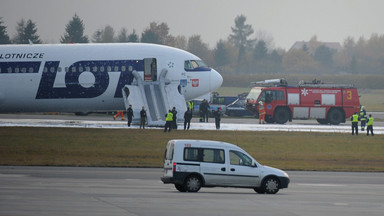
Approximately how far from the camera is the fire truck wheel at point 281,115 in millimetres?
71938

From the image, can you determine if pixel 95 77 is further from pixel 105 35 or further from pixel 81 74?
pixel 105 35

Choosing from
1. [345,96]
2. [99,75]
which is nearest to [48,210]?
[99,75]

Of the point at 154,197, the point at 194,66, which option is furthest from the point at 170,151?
the point at 194,66

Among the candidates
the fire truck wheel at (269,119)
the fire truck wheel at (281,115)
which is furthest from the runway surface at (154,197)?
the fire truck wheel at (269,119)

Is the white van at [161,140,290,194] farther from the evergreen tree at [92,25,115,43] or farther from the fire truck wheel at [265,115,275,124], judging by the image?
the evergreen tree at [92,25,115,43]

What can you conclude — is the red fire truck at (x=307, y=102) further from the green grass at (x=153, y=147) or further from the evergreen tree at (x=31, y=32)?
the evergreen tree at (x=31, y=32)

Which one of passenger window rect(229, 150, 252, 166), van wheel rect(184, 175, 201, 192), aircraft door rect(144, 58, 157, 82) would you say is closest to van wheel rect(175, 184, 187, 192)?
van wheel rect(184, 175, 201, 192)

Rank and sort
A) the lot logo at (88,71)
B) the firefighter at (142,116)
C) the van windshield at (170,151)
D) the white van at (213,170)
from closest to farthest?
the white van at (213,170), the van windshield at (170,151), the firefighter at (142,116), the lot logo at (88,71)

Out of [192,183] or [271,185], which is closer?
[192,183]

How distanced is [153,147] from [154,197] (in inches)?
853

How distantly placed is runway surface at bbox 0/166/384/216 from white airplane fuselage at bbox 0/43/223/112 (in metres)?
23.3

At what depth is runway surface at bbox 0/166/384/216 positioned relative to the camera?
22.8m

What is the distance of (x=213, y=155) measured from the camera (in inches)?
1127

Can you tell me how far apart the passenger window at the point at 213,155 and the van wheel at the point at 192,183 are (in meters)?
0.77
